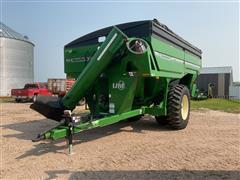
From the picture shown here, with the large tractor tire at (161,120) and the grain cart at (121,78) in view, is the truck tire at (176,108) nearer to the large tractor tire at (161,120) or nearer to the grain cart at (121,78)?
the grain cart at (121,78)

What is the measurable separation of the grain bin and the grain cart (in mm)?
31472

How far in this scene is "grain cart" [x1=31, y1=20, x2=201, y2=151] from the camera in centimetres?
629

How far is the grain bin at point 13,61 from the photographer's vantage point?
3688 centimetres

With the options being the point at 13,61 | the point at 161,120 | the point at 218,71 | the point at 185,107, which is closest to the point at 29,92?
the point at 161,120

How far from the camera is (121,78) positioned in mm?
6629

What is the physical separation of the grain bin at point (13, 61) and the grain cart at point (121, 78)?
3147 cm

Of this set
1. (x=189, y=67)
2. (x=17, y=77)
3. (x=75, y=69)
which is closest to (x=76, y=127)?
(x=75, y=69)

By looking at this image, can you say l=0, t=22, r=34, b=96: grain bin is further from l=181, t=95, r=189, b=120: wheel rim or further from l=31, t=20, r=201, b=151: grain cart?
l=181, t=95, r=189, b=120: wheel rim

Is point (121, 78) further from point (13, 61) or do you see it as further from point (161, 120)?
point (13, 61)

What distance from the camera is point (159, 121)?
29.8 ft

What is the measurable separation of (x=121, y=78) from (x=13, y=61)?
3476 cm

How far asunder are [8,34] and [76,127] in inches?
1470

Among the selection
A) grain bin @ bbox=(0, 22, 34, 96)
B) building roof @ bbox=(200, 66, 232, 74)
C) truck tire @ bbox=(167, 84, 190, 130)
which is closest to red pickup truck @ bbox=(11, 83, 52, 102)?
grain bin @ bbox=(0, 22, 34, 96)

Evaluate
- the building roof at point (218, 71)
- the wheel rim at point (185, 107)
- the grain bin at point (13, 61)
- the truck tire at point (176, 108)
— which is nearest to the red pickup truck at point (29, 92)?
the grain bin at point (13, 61)
